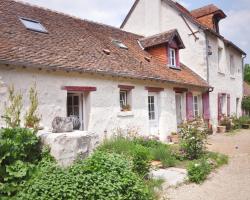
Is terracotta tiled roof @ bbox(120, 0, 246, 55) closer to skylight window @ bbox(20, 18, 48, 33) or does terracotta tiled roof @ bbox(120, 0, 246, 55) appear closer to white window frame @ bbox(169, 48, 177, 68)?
white window frame @ bbox(169, 48, 177, 68)

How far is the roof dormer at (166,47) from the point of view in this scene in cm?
1512

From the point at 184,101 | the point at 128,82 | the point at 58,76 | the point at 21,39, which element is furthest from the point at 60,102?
the point at 184,101

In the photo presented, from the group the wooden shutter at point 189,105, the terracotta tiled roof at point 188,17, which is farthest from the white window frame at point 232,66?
the wooden shutter at point 189,105

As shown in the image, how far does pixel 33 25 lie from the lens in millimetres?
10703

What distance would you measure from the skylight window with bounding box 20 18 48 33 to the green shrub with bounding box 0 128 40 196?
5.44m

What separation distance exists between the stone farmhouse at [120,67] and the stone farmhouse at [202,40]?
59mm

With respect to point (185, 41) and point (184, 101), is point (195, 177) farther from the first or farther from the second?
point (185, 41)

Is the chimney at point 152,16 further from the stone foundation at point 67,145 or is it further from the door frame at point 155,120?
the stone foundation at point 67,145

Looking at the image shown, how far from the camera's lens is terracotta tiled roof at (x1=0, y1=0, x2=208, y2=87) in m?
8.76

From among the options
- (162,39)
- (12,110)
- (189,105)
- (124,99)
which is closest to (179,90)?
(189,105)

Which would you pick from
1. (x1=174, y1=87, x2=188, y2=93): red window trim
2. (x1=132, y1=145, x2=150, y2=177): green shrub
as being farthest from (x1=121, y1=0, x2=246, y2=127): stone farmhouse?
(x1=132, y1=145, x2=150, y2=177): green shrub

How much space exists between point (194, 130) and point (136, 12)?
12481 millimetres

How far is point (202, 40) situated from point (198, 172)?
11.3 meters

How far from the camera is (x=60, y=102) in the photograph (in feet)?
30.0
